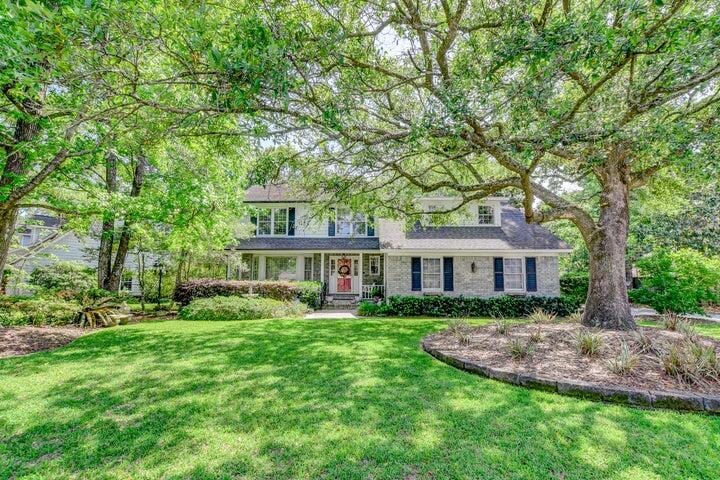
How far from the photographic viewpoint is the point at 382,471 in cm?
296

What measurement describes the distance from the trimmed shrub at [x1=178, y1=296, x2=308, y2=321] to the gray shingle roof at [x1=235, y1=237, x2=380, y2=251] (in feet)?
15.0

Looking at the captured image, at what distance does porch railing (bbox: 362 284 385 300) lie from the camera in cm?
Result: 1850

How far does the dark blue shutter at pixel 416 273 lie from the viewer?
16.1 metres

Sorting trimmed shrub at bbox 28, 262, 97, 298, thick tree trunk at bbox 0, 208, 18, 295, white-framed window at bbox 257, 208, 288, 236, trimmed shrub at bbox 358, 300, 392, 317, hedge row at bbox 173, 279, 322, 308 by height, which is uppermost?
white-framed window at bbox 257, 208, 288, 236

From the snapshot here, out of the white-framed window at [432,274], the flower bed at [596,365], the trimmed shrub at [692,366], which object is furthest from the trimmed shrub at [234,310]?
the trimmed shrub at [692,366]

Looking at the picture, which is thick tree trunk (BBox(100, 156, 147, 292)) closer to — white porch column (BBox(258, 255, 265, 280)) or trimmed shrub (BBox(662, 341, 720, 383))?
white porch column (BBox(258, 255, 265, 280))

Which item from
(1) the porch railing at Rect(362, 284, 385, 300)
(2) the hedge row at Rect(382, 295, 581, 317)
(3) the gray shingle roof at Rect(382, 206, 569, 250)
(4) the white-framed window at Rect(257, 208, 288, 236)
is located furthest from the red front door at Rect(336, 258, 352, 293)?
(2) the hedge row at Rect(382, 295, 581, 317)

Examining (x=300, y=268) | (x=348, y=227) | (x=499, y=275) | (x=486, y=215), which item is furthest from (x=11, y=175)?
(x=486, y=215)

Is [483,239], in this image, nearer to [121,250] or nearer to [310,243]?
[310,243]

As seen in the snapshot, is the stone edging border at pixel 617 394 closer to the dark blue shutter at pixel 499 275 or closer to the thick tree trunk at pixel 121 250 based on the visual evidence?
the dark blue shutter at pixel 499 275

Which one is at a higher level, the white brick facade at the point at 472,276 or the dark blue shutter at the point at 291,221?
the dark blue shutter at the point at 291,221

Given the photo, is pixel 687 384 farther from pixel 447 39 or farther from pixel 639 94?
pixel 447 39

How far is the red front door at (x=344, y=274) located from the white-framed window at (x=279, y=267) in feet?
8.42

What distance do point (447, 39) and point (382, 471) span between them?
22.9ft
